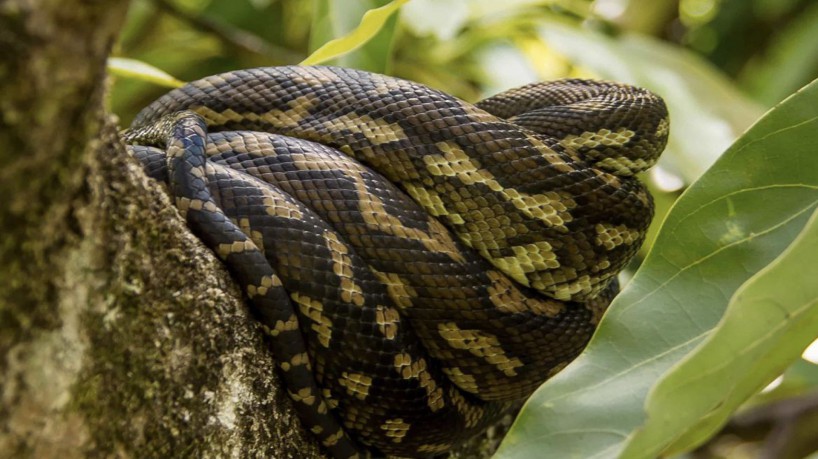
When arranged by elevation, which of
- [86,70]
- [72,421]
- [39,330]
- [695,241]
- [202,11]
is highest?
[86,70]

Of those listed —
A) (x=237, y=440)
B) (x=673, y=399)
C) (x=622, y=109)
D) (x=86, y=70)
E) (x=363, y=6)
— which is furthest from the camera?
(x=363, y=6)

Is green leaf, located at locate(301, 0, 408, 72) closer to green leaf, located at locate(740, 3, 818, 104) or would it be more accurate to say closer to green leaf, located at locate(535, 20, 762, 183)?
green leaf, located at locate(535, 20, 762, 183)

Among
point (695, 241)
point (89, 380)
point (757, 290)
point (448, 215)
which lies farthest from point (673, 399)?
point (89, 380)

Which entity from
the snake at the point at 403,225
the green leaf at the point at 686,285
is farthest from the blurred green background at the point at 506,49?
the green leaf at the point at 686,285

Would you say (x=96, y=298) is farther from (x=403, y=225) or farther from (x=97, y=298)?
(x=403, y=225)

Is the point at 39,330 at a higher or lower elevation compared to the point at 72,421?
higher

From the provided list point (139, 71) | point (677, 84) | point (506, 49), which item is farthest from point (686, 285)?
point (506, 49)

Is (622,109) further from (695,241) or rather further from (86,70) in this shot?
(86,70)
